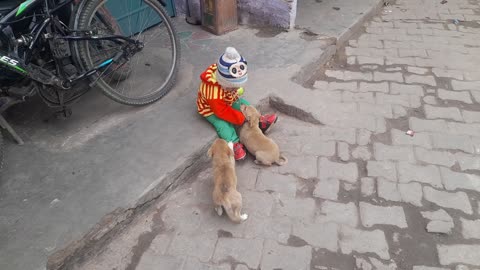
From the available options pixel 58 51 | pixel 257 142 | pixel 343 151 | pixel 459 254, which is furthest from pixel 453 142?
pixel 58 51

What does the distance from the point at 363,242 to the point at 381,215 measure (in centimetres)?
27

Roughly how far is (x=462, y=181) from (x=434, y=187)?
23cm

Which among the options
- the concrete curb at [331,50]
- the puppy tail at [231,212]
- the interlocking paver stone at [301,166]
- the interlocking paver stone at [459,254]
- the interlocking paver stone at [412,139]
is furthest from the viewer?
the concrete curb at [331,50]

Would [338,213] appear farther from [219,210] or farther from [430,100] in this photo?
[430,100]

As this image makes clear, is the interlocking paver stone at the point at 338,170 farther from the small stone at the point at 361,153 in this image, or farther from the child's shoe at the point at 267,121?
the child's shoe at the point at 267,121

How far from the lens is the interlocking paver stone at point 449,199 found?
2.47 m

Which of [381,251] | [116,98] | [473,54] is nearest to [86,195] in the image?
[116,98]

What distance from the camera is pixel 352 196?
8.45 ft

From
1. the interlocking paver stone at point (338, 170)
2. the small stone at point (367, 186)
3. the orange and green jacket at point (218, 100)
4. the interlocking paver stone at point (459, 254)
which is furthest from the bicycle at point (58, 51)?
the interlocking paver stone at point (459, 254)

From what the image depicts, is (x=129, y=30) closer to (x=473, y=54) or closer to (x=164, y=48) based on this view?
(x=164, y=48)

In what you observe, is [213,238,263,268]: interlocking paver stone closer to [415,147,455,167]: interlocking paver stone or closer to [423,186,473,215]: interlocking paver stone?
[423,186,473,215]: interlocking paver stone

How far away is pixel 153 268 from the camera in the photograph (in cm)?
217

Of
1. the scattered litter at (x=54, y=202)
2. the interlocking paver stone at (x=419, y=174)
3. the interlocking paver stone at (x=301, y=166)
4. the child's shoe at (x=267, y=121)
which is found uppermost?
the scattered litter at (x=54, y=202)

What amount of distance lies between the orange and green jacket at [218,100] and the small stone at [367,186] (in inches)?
38.9
